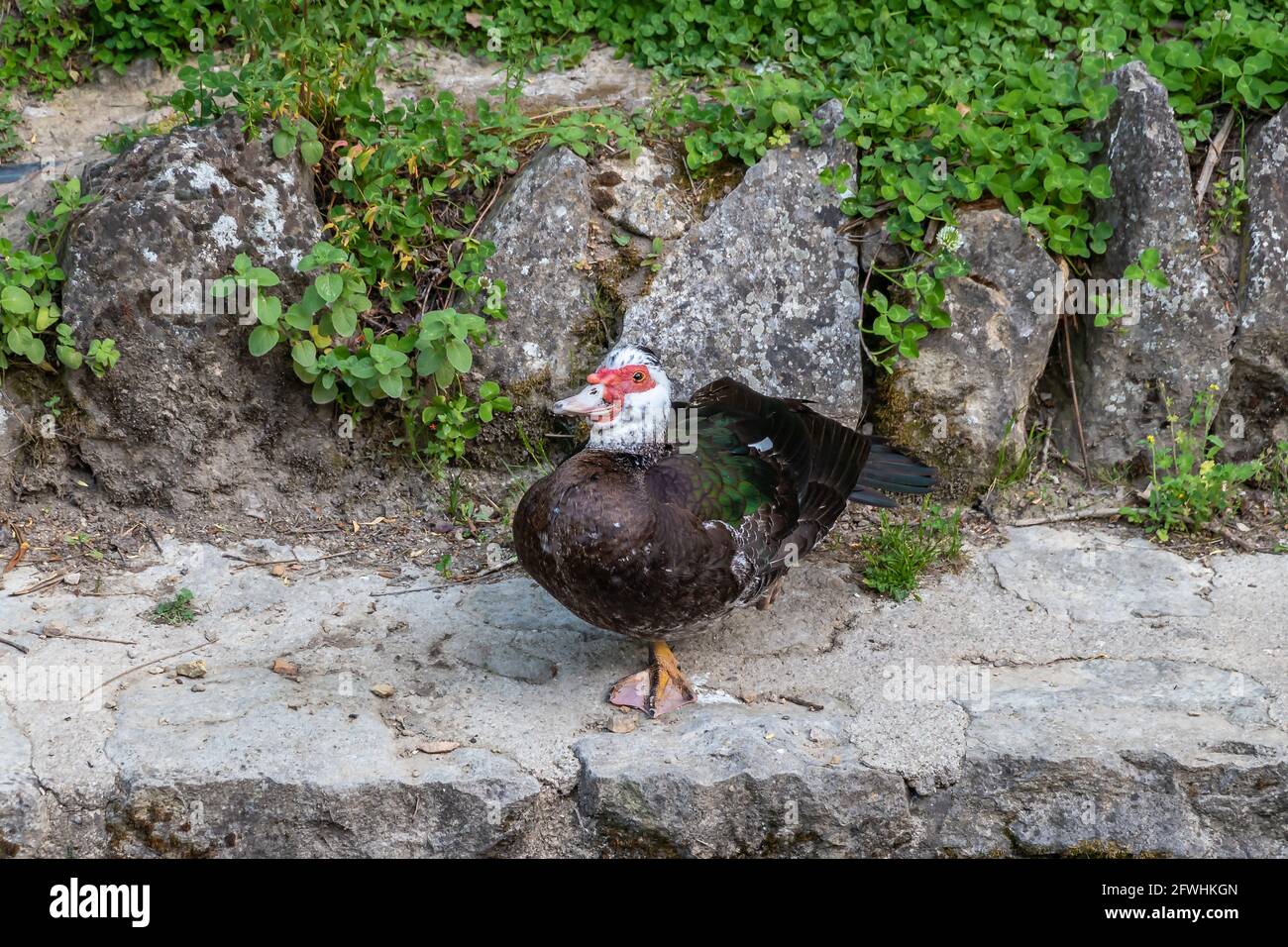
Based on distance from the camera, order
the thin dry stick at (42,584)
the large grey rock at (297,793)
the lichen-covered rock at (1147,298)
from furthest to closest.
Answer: the lichen-covered rock at (1147,298) < the thin dry stick at (42,584) < the large grey rock at (297,793)

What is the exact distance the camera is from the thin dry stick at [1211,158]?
5094mm

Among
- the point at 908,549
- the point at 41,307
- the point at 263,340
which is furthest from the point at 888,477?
the point at 41,307

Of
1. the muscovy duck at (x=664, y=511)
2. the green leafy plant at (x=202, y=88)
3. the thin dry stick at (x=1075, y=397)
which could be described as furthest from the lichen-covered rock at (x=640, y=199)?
the thin dry stick at (x=1075, y=397)

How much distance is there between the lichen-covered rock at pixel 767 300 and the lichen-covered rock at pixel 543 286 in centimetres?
25

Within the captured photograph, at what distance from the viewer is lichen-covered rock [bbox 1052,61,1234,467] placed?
4961 millimetres

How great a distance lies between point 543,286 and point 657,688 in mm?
1786

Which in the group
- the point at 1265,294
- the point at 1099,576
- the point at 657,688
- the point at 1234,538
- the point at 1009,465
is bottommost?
the point at 657,688

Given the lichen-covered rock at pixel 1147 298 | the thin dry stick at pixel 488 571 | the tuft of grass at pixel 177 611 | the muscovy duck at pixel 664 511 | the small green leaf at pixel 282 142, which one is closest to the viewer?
the muscovy duck at pixel 664 511

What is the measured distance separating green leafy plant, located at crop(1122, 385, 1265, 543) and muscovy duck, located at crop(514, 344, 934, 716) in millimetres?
1321

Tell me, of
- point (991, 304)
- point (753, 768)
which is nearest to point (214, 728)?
point (753, 768)

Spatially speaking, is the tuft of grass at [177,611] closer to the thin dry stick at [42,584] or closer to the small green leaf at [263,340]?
the thin dry stick at [42,584]

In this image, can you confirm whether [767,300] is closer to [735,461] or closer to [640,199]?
[640,199]

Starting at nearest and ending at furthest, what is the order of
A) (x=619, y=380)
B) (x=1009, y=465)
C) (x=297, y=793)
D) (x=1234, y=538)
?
(x=297, y=793)
(x=619, y=380)
(x=1234, y=538)
(x=1009, y=465)

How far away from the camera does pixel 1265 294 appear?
16.4 ft
